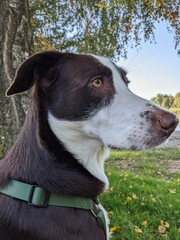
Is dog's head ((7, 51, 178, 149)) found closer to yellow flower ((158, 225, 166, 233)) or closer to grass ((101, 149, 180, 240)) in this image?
grass ((101, 149, 180, 240))

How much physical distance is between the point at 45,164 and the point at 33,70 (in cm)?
58

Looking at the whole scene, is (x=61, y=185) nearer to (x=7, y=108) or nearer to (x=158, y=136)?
(x=158, y=136)

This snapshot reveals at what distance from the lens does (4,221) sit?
2029 mm

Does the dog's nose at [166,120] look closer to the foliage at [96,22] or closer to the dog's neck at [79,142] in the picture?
the dog's neck at [79,142]

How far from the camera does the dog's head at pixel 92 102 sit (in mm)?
2184

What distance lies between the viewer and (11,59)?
4223 millimetres

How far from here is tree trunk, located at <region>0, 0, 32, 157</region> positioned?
13.6 feet

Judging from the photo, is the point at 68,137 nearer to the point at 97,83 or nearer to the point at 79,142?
the point at 79,142

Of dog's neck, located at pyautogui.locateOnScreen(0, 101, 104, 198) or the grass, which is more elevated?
dog's neck, located at pyautogui.locateOnScreen(0, 101, 104, 198)

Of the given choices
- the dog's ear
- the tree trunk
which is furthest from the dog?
the tree trunk

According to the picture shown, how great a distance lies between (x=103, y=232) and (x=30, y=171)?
0.57 meters

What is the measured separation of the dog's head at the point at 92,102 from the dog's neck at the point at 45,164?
0.09 m

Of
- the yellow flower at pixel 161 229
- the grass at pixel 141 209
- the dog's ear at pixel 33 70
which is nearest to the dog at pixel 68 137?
the dog's ear at pixel 33 70

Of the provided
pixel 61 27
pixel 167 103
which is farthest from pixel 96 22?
pixel 167 103
